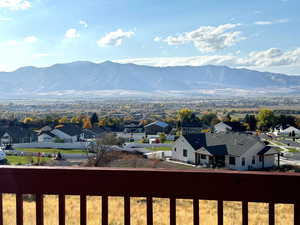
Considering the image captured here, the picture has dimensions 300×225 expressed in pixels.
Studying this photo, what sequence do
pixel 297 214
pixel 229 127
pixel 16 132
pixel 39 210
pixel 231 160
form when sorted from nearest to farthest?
pixel 297 214
pixel 39 210
pixel 231 160
pixel 16 132
pixel 229 127

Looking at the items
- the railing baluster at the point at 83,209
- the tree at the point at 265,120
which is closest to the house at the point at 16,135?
the tree at the point at 265,120

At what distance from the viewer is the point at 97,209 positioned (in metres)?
4.49

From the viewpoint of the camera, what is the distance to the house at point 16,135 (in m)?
36.3

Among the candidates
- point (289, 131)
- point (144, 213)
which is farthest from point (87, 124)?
point (144, 213)

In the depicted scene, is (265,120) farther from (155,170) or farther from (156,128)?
(155,170)

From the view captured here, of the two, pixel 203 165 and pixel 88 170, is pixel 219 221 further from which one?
pixel 203 165

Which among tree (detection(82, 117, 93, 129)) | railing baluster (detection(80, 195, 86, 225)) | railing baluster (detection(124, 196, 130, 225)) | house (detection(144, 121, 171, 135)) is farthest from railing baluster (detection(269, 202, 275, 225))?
house (detection(144, 121, 171, 135))

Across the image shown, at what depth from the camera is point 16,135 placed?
121 ft

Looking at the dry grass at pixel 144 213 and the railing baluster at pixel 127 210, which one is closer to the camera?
the railing baluster at pixel 127 210

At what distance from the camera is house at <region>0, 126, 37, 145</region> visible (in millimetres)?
36344

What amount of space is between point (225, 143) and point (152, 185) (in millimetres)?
21488

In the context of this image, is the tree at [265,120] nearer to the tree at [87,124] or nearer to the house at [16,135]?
the tree at [87,124]

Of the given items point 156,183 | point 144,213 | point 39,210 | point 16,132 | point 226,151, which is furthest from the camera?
point 16,132

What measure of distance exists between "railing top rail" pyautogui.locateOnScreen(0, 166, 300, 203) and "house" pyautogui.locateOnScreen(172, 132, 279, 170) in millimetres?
20162
